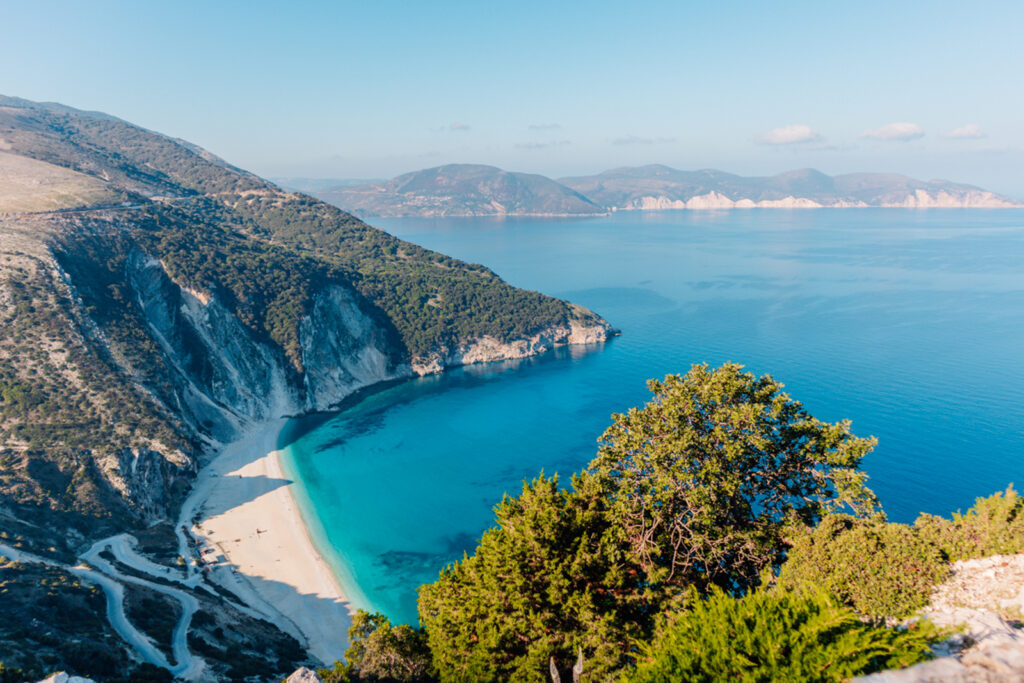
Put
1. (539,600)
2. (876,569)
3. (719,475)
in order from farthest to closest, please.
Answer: (719,475)
(539,600)
(876,569)

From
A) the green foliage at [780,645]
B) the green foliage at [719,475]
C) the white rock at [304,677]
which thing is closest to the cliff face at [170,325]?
the white rock at [304,677]

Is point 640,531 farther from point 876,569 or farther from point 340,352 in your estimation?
point 340,352

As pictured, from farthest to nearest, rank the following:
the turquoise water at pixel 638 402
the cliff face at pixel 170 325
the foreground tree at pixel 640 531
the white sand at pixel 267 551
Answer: the turquoise water at pixel 638 402, the cliff face at pixel 170 325, the white sand at pixel 267 551, the foreground tree at pixel 640 531

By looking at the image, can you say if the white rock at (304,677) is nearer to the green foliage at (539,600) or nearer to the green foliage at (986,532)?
the green foliage at (539,600)

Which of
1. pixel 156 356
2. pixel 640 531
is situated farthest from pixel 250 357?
pixel 640 531

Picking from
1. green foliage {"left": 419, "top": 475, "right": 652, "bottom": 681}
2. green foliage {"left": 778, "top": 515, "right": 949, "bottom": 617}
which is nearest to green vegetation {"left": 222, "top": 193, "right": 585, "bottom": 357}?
green foliage {"left": 419, "top": 475, "right": 652, "bottom": 681}

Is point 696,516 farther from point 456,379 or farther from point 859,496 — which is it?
point 456,379

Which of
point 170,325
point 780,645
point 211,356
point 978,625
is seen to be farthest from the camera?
point 211,356

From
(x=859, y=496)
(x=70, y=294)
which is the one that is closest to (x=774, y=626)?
(x=859, y=496)
